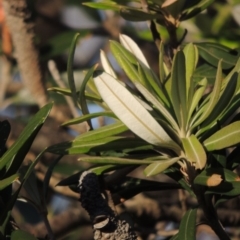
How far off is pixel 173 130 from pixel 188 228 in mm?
104

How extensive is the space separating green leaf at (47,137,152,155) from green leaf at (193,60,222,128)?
61 millimetres

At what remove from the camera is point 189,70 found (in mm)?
801

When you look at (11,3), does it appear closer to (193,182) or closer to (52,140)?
(52,140)

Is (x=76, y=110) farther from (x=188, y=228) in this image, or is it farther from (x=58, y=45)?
(x=188, y=228)

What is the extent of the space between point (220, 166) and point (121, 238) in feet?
0.47

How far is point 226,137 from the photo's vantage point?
2.41 feet

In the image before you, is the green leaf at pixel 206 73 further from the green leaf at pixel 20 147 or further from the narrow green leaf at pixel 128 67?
the green leaf at pixel 20 147

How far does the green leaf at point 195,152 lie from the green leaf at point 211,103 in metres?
0.03

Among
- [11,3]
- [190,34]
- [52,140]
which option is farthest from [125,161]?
[190,34]

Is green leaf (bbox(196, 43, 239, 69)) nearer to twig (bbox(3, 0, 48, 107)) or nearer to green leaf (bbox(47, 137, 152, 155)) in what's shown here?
green leaf (bbox(47, 137, 152, 155))

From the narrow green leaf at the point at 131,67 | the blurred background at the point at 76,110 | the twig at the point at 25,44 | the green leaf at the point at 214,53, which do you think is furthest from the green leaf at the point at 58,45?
the narrow green leaf at the point at 131,67

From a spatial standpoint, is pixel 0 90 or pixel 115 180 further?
pixel 0 90

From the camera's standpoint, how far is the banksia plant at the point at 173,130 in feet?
2.33

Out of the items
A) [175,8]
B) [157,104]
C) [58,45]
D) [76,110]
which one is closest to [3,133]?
[157,104]
